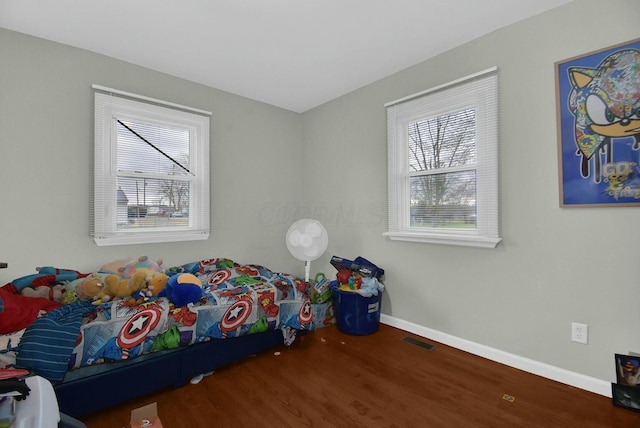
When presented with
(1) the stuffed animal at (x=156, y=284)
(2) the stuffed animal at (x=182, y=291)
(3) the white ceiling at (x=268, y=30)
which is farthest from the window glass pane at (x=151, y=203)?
(3) the white ceiling at (x=268, y=30)

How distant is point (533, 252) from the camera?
6.88 feet

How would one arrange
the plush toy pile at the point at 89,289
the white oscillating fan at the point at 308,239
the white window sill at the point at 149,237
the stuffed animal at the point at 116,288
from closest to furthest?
the plush toy pile at the point at 89,289, the stuffed animal at the point at 116,288, the white window sill at the point at 149,237, the white oscillating fan at the point at 308,239

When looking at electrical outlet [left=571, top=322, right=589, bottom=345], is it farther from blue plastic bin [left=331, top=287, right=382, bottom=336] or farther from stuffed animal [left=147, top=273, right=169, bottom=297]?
stuffed animal [left=147, top=273, right=169, bottom=297]

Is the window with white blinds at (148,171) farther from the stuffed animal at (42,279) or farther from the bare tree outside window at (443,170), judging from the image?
the bare tree outside window at (443,170)

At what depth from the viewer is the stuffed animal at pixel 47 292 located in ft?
6.37

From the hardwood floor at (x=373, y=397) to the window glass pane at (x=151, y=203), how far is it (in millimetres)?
1490

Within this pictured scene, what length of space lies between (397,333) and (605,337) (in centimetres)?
144

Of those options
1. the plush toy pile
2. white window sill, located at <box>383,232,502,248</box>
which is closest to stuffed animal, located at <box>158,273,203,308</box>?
the plush toy pile

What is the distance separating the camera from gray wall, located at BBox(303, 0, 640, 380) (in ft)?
5.88

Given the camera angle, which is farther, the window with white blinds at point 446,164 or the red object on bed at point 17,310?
the window with white blinds at point 446,164

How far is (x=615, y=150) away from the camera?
1.77 meters

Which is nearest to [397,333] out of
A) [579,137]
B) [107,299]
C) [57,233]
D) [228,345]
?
[228,345]

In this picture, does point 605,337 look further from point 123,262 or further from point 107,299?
point 123,262

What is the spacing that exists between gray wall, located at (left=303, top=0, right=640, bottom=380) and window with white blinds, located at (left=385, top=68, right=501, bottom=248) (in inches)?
3.3
